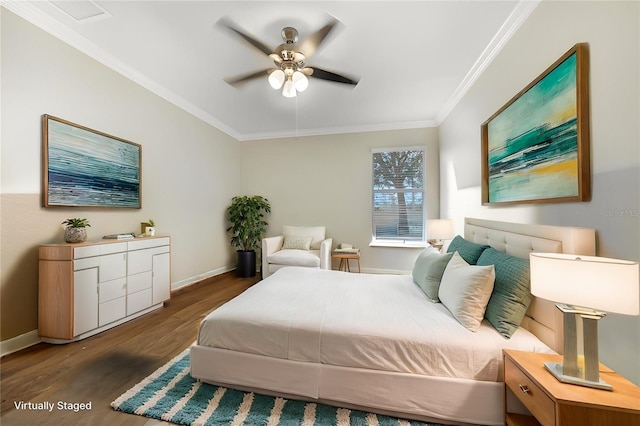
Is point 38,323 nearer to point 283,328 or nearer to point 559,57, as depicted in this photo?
point 283,328

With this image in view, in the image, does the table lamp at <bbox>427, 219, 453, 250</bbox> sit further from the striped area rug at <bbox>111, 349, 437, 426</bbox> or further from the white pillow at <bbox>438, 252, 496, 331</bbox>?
the striped area rug at <bbox>111, 349, 437, 426</bbox>

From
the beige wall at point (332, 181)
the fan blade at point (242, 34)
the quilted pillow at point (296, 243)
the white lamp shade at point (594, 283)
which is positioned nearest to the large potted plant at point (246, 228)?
the beige wall at point (332, 181)

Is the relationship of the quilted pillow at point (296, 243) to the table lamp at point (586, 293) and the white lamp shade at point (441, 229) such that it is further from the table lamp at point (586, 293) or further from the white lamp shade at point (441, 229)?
the table lamp at point (586, 293)

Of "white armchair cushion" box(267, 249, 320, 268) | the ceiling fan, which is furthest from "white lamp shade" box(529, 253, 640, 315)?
"white armchair cushion" box(267, 249, 320, 268)

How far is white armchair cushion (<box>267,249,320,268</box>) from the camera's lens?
3.83m

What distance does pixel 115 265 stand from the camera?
7.88ft

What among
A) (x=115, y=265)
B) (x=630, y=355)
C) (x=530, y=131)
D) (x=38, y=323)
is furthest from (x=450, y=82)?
(x=38, y=323)

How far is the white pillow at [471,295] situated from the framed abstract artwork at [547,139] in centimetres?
63

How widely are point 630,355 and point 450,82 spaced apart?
3.04m

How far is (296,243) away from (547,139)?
3.57 meters

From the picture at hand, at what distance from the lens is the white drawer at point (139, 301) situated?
2.54 m

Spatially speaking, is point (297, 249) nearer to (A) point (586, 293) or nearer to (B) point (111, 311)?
(B) point (111, 311)

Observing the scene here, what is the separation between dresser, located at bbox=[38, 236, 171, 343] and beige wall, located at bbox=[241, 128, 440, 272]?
2661 millimetres

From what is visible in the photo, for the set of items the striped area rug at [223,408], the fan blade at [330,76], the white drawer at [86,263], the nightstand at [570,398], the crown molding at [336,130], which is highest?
the crown molding at [336,130]
